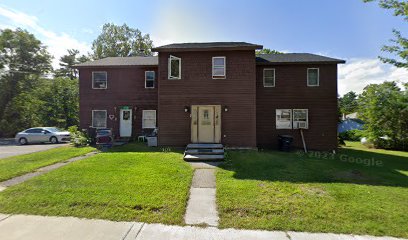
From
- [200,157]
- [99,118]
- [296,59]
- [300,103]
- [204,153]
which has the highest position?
[296,59]

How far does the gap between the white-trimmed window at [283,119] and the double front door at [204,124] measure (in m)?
4.65

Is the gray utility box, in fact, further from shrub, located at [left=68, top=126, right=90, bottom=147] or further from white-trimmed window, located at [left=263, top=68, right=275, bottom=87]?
white-trimmed window, located at [left=263, top=68, right=275, bottom=87]

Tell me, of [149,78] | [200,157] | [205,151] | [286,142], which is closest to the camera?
[200,157]

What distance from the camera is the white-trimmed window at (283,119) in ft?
45.6

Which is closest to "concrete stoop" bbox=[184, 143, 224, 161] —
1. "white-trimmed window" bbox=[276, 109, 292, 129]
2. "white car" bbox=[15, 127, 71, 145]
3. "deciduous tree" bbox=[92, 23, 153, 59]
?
"white-trimmed window" bbox=[276, 109, 292, 129]

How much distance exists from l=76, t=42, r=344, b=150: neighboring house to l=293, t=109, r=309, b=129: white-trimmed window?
0.06 meters

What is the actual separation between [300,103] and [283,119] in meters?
1.48

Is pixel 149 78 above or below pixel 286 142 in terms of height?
above

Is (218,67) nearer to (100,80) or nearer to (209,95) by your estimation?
(209,95)

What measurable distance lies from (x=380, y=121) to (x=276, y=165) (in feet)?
60.3

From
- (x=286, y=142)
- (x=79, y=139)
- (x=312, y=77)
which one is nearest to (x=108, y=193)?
(x=79, y=139)

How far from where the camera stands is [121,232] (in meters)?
3.80

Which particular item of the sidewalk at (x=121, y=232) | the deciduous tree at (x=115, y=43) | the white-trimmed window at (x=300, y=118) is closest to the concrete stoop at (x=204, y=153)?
the sidewalk at (x=121, y=232)

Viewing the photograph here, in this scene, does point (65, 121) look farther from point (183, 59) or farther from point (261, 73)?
point (261, 73)
